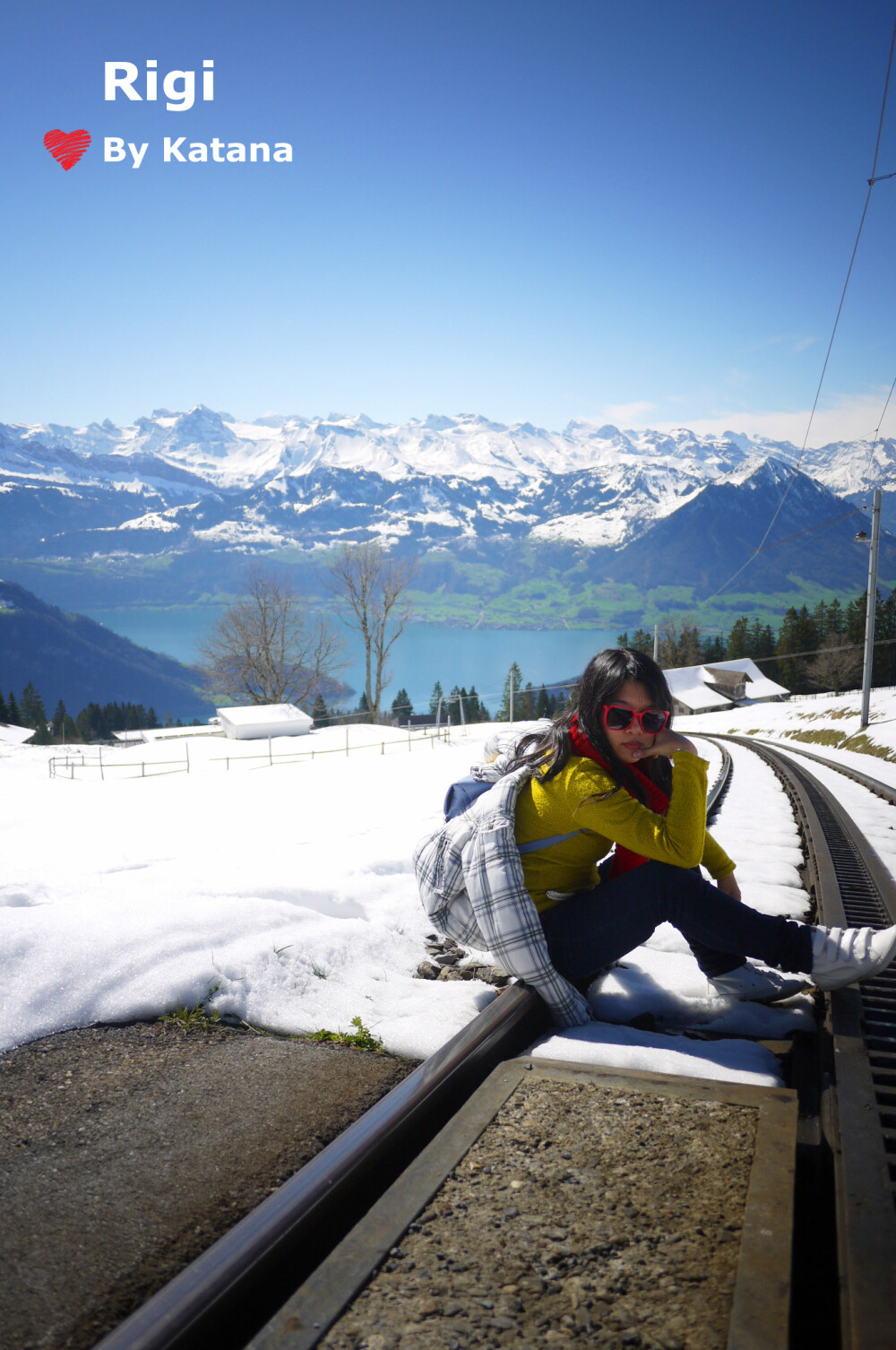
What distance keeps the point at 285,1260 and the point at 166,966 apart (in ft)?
5.34

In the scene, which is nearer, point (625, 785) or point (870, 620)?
point (625, 785)

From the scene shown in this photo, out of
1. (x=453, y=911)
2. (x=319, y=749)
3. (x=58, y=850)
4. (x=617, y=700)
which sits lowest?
(x=319, y=749)

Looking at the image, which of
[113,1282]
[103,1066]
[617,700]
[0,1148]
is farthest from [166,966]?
[617,700]

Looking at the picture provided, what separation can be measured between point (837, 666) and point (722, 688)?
36.3ft

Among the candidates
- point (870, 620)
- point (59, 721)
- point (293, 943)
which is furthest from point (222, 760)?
point (59, 721)

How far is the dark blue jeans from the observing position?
2684 millimetres

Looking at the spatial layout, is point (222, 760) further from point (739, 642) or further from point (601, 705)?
point (739, 642)

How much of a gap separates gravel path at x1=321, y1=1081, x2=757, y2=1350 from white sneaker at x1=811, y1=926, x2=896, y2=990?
2.85 feet

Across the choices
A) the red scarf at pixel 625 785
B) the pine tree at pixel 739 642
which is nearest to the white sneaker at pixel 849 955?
the red scarf at pixel 625 785

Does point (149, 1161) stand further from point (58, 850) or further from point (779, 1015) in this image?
point (58, 850)

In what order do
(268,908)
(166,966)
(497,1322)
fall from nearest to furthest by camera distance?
1. (497,1322)
2. (166,966)
3. (268,908)

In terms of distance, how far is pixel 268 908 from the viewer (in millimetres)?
3684

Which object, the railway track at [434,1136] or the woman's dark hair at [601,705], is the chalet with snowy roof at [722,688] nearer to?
the woman's dark hair at [601,705]

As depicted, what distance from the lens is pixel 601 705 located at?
270cm
